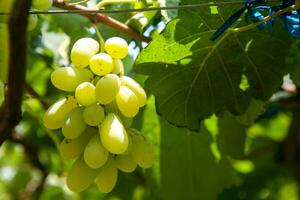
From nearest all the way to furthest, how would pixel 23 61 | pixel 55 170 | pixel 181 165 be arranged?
pixel 23 61
pixel 181 165
pixel 55 170

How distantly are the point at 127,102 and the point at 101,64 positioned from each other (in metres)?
0.06

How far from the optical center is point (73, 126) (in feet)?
2.77

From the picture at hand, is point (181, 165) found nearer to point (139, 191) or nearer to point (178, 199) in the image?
point (178, 199)

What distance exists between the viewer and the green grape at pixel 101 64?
877 mm

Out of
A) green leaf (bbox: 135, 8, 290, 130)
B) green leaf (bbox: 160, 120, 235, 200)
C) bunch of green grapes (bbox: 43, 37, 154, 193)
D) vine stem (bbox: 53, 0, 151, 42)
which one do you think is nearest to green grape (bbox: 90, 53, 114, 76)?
bunch of green grapes (bbox: 43, 37, 154, 193)

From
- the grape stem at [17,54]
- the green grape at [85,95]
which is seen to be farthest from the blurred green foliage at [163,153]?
the grape stem at [17,54]

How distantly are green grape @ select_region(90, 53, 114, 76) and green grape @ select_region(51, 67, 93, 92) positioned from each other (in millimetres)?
18

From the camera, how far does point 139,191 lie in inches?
64.3

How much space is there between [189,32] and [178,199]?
0.44 meters

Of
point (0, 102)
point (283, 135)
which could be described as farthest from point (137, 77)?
point (283, 135)

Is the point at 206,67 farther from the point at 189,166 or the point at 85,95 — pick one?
the point at 189,166

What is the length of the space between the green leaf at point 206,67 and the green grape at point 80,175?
20 centimetres

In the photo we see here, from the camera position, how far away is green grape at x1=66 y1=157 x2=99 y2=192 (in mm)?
855

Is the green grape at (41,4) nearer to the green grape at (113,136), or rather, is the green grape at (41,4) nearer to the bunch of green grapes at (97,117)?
the bunch of green grapes at (97,117)
